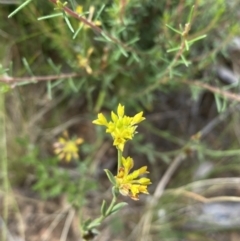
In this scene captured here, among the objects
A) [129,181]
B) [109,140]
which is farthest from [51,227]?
[129,181]

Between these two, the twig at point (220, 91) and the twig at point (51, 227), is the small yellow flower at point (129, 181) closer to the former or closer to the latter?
the twig at point (220, 91)

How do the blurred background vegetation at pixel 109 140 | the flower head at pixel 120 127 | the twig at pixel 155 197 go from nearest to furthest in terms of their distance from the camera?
the flower head at pixel 120 127 → the blurred background vegetation at pixel 109 140 → the twig at pixel 155 197

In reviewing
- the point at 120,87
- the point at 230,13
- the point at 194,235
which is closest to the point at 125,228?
the point at 194,235

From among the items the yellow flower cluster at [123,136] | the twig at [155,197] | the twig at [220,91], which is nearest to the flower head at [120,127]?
the yellow flower cluster at [123,136]

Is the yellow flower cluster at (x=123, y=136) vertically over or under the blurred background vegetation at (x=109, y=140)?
over

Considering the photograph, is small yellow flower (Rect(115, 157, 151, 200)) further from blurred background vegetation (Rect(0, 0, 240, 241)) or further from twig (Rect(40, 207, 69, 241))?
twig (Rect(40, 207, 69, 241))

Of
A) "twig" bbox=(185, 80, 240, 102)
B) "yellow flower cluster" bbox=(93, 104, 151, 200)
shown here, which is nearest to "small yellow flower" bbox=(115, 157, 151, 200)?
"yellow flower cluster" bbox=(93, 104, 151, 200)

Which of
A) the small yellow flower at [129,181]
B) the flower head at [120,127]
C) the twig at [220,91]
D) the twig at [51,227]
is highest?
the flower head at [120,127]

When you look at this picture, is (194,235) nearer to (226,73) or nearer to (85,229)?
(226,73)
